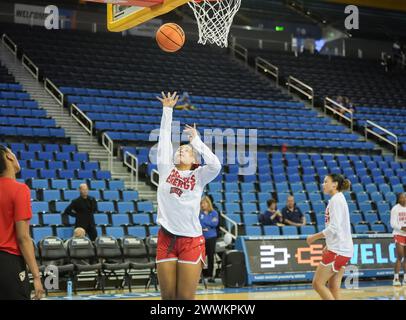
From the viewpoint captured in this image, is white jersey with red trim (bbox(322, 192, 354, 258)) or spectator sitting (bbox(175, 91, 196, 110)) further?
spectator sitting (bbox(175, 91, 196, 110))

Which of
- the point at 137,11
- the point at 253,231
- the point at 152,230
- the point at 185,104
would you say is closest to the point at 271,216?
the point at 253,231

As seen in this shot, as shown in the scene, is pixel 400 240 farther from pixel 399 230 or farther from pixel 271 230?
pixel 271 230

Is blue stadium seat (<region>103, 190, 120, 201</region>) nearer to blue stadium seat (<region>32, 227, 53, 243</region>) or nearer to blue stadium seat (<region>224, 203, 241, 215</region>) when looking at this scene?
blue stadium seat (<region>32, 227, 53, 243</region>)

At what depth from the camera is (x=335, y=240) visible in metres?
7.15

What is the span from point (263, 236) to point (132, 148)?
16.6ft

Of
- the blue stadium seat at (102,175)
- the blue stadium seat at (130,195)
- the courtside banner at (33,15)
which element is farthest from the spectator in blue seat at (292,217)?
the courtside banner at (33,15)

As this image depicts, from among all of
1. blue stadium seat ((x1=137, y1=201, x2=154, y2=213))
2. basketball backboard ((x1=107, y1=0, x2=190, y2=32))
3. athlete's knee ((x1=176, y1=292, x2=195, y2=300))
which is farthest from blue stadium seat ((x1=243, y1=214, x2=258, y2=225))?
athlete's knee ((x1=176, y1=292, x2=195, y2=300))

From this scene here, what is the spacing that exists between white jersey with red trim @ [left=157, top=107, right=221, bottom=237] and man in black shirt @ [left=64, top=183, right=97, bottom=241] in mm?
5955

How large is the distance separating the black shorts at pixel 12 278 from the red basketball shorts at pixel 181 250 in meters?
1.27

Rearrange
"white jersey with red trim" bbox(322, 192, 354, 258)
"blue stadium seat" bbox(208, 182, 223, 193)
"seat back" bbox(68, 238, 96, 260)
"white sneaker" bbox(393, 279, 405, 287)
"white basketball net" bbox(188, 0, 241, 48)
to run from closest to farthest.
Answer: "white jersey with red trim" bbox(322, 192, 354, 258), "white basketball net" bbox(188, 0, 241, 48), "seat back" bbox(68, 238, 96, 260), "white sneaker" bbox(393, 279, 405, 287), "blue stadium seat" bbox(208, 182, 223, 193)

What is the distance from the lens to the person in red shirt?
4.51m

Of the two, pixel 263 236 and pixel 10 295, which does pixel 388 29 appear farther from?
pixel 10 295

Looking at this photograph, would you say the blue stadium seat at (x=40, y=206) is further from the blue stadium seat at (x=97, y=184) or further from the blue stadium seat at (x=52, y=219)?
the blue stadium seat at (x=97, y=184)

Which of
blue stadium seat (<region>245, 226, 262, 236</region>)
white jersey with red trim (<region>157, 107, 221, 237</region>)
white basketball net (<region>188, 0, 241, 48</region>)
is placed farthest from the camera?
blue stadium seat (<region>245, 226, 262, 236</region>)
